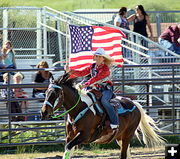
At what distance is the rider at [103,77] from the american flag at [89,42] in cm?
71

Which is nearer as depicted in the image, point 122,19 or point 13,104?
point 13,104

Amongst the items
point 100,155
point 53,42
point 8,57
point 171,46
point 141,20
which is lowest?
point 100,155

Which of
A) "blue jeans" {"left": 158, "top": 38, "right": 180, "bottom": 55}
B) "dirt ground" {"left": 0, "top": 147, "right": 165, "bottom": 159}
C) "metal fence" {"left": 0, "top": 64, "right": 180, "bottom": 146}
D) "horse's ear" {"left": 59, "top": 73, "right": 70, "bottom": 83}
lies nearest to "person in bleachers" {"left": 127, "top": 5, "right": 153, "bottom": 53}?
"blue jeans" {"left": 158, "top": 38, "right": 180, "bottom": 55}

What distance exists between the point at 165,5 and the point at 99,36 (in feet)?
66.9

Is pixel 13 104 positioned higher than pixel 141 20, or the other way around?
pixel 141 20

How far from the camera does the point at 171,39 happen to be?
15.6 meters

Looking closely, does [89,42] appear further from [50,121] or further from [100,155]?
[100,155]

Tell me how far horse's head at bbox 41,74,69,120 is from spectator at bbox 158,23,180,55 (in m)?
7.09

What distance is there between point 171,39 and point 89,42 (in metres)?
5.46

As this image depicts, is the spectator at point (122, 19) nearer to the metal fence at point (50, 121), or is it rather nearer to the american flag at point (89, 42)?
the metal fence at point (50, 121)

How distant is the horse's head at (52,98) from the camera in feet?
28.1

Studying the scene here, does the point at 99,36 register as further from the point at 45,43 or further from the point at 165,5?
the point at 165,5

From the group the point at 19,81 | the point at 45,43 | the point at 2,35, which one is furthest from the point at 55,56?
the point at 19,81

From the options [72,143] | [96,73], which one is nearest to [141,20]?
[96,73]
